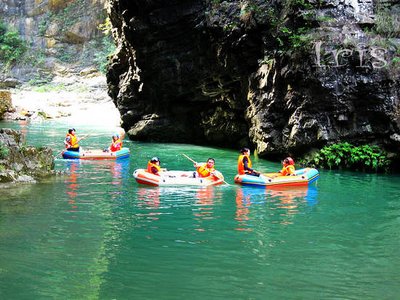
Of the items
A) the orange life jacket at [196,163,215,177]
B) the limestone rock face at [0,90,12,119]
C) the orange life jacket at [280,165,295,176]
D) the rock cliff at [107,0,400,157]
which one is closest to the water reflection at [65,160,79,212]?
the orange life jacket at [196,163,215,177]

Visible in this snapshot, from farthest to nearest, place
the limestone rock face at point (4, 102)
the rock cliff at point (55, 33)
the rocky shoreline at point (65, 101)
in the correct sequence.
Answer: the rock cliff at point (55, 33)
the rocky shoreline at point (65, 101)
the limestone rock face at point (4, 102)

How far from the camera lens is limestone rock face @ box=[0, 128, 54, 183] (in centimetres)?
1285

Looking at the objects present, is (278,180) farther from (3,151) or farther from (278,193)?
(3,151)

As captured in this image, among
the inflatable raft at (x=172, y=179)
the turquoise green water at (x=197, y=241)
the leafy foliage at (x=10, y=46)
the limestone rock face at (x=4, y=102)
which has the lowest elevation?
the turquoise green water at (x=197, y=241)

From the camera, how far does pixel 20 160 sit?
1359 centimetres

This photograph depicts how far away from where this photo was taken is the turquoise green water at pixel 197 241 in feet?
20.9

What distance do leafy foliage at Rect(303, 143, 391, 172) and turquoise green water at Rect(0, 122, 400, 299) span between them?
2.65m

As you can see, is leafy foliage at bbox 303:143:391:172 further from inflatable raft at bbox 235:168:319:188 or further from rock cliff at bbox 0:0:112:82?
rock cliff at bbox 0:0:112:82

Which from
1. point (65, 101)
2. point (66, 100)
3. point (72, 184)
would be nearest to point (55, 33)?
point (66, 100)

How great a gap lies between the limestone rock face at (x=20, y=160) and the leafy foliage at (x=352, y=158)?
28.7 ft

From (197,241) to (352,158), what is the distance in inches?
386

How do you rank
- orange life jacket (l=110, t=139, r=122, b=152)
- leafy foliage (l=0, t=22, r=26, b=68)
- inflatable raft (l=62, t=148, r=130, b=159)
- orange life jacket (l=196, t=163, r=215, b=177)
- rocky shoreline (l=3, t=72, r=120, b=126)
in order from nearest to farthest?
orange life jacket (l=196, t=163, r=215, b=177) < inflatable raft (l=62, t=148, r=130, b=159) < orange life jacket (l=110, t=139, r=122, b=152) < rocky shoreline (l=3, t=72, r=120, b=126) < leafy foliage (l=0, t=22, r=26, b=68)

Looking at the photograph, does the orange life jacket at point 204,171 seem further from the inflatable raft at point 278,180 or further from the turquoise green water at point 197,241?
the inflatable raft at point 278,180

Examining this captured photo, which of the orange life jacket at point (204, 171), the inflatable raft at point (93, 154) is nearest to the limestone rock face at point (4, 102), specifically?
the inflatable raft at point (93, 154)
